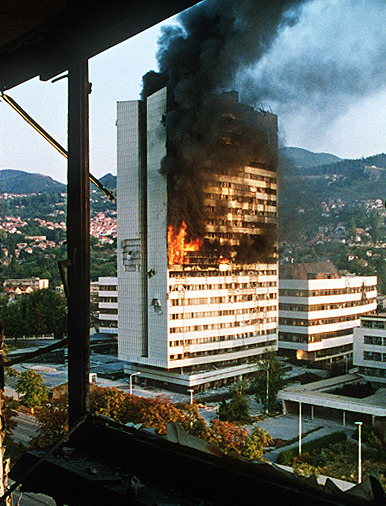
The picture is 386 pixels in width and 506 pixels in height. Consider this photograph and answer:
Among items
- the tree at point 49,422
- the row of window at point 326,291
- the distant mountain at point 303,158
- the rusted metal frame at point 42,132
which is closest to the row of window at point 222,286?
the row of window at point 326,291

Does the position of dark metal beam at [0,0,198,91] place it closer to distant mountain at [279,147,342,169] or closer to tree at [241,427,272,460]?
distant mountain at [279,147,342,169]

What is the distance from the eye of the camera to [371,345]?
176cm

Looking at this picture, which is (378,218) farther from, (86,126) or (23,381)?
(23,381)

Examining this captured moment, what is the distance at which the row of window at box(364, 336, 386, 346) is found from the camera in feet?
5.21

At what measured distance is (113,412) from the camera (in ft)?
15.0

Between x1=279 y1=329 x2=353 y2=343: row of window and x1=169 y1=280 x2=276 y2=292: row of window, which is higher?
x1=169 y1=280 x2=276 y2=292: row of window

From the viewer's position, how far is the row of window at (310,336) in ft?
5.22

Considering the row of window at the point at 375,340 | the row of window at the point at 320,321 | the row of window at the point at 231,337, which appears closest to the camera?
the row of window at the point at 320,321

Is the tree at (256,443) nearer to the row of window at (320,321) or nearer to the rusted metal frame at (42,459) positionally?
the row of window at (320,321)

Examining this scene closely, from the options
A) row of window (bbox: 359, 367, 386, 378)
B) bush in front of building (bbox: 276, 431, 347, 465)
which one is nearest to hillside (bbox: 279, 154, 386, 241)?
row of window (bbox: 359, 367, 386, 378)

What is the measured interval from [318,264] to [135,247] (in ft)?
14.9

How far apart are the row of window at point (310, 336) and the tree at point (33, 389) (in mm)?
4984

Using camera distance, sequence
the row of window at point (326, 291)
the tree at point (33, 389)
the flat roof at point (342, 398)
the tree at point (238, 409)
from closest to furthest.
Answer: the row of window at point (326, 291), the flat roof at point (342, 398), the tree at point (238, 409), the tree at point (33, 389)

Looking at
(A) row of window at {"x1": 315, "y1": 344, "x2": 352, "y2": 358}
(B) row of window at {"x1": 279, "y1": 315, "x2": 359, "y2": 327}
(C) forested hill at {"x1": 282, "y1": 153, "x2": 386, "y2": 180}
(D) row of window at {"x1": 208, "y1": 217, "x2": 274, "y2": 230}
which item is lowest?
(A) row of window at {"x1": 315, "y1": 344, "x2": 352, "y2": 358}
